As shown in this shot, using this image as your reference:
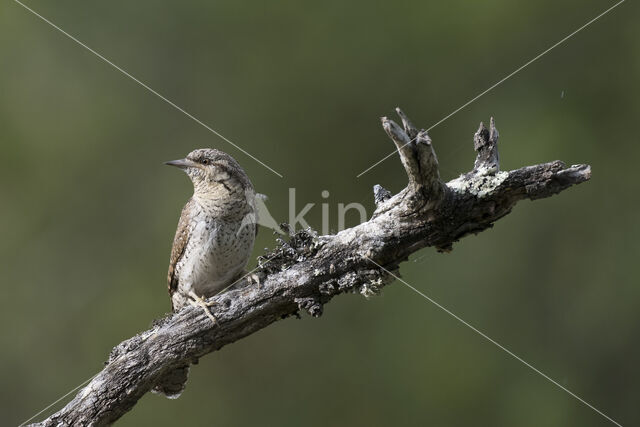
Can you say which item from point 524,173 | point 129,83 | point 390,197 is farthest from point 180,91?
point 524,173

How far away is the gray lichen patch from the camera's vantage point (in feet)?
11.7

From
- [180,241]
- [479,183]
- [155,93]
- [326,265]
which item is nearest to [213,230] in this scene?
[180,241]

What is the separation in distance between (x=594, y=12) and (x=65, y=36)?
260 inches

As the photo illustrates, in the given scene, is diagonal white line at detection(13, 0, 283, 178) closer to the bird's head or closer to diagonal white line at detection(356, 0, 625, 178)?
diagonal white line at detection(356, 0, 625, 178)

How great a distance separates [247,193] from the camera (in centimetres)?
513

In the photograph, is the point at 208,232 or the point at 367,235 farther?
the point at 208,232

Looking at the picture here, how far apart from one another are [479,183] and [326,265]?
958 mm

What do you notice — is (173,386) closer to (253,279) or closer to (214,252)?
(214,252)

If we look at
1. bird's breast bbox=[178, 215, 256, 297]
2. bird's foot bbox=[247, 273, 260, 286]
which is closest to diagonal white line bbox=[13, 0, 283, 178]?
bird's breast bbox=[178, 215, 256, 297]

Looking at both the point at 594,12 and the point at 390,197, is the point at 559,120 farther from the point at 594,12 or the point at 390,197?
the point at 390,197

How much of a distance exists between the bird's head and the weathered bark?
1002mm

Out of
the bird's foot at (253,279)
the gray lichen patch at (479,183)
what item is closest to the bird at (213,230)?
the bird's foot at (253,279)

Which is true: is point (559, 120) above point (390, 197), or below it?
above

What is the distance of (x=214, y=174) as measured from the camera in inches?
200
